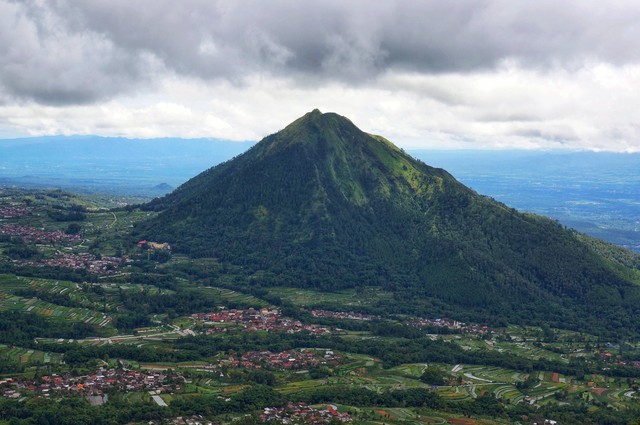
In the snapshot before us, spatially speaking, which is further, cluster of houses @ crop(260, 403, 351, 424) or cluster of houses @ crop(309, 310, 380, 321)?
cluster of houses @ crop(309, 310, 380, 321)

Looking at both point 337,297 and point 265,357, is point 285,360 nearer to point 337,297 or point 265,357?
point 265,357

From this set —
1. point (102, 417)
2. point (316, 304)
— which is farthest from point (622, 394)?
point (102, 417)

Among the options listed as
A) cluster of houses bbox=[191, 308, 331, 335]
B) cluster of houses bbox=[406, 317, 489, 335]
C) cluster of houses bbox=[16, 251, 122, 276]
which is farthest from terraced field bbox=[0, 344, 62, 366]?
cluster of houses bbox=[406, 317, 489, 335]

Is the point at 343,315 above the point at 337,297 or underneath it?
underneath

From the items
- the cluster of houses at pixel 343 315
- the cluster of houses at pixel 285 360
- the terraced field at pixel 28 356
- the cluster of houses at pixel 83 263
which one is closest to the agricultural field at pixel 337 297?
the cluster of houses at pixel 343 315

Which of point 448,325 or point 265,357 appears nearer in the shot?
point 265,357

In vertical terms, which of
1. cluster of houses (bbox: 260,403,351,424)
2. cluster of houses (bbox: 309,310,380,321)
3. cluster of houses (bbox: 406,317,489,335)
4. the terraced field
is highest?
cluster of houses (bbox: 406,317,489,335)

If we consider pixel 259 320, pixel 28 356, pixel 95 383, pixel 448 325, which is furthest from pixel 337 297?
pixel 95 383

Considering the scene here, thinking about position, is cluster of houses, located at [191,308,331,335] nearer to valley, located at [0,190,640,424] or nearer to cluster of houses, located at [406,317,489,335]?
valley, located at [0,190,640,424]
